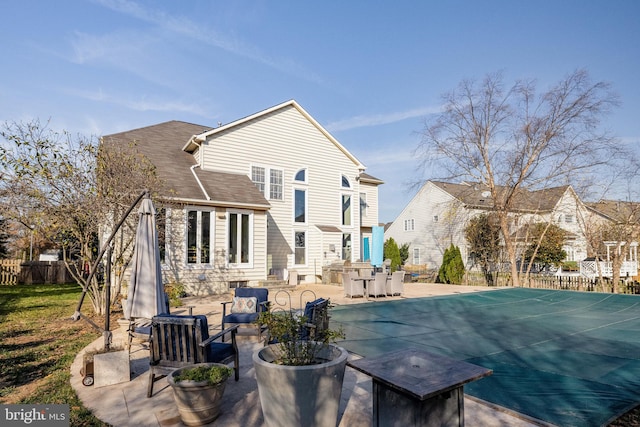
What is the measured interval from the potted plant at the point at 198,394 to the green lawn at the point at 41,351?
0.79m

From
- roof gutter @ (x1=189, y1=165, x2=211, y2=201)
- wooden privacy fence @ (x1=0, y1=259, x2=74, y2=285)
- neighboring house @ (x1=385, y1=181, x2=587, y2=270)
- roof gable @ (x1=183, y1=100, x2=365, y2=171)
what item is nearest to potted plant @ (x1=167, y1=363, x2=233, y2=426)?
roof gutter @ (x1=189, y1=165, x2=211, y2=201)

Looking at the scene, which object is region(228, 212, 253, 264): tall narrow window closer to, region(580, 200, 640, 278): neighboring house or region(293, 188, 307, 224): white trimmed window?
region(293, 188, 307, 224): white trimmed window

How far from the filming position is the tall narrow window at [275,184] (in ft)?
57.4

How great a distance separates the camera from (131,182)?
31.3ft

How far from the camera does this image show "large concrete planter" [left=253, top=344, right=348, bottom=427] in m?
3.09

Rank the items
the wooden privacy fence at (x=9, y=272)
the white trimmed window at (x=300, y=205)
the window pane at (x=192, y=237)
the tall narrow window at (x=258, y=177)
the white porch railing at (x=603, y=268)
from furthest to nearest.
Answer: the white porch railing at (x=603, y=268)
the white trimmed window at (x=300, y=205)
the wooden privacy fence at (x=9, y=272)
the tall narrow window at (x=258, y=177)
the window pane at (x=192, y=237)

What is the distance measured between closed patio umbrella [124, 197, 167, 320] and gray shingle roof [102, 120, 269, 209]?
6007 millimetres

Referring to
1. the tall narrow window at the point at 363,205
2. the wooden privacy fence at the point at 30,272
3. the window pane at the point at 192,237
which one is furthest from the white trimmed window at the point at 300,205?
the wooden privacy fence at the point at 30,272

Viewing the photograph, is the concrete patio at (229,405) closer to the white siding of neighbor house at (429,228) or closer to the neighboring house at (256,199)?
the neighboring house at (256,199)

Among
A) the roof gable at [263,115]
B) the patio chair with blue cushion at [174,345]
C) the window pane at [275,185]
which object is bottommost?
→ the patio chair with blue cushion at [174,345]

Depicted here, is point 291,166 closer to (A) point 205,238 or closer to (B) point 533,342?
(A) point 205,238

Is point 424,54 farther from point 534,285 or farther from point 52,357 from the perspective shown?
point 52,357

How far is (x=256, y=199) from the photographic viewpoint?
14969 mm

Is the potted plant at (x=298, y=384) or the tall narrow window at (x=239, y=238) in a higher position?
the tall narrow window at (x=239, y=238)
